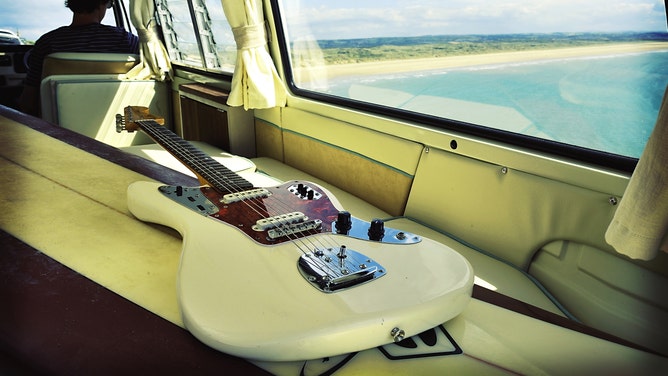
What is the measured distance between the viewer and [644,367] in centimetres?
89

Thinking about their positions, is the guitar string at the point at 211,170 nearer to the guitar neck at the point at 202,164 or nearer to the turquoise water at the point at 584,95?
the guitar neck at the point at 202,164

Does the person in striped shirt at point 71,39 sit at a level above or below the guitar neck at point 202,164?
above

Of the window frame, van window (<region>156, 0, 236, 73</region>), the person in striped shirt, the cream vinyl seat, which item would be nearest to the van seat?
the window frame

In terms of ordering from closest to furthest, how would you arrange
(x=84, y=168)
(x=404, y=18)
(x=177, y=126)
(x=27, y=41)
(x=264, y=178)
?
(x=84, y=168) → (x=264, y=178) → (x=404, y=18) → (x=177, y=126) → (x=27, y=41)

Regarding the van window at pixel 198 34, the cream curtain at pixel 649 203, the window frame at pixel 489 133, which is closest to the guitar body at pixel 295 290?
the cream curtain at pixel 649 203

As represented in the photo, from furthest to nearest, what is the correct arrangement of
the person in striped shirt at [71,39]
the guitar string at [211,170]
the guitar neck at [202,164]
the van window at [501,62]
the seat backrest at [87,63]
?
the person in striped shirt at [71,39] → the seat backrest at [87,63] → the van window at [501,62] → the guitar neck at [202,164] → the guitar string at [211,170]

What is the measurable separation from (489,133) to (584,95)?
451 mm

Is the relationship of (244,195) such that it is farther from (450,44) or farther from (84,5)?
(84,5)

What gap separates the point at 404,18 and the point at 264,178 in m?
1.28

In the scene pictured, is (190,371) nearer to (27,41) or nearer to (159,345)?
(159,345)

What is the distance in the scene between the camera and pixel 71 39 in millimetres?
3979

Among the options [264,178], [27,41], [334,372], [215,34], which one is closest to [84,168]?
[264,178]

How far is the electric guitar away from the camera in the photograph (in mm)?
695

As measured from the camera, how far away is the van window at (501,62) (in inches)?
58.4
